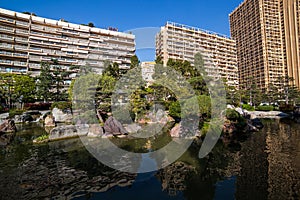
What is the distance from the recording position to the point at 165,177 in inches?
374

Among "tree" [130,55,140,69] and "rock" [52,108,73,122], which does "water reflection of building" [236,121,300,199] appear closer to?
"tree" [130,55,140,69]

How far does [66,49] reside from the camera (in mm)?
51531

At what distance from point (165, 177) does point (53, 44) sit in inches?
2050

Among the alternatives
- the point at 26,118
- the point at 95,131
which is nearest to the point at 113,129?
the point at 95,131

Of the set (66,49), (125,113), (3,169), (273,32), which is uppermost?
(273,32)

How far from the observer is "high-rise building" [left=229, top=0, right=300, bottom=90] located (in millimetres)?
66375

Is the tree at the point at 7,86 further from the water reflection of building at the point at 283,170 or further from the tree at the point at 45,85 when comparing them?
the water reflection of building at the point at 283,170

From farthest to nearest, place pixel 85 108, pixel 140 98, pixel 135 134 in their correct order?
pixel 140 98 → pixel 85 108 → pixel 135 134

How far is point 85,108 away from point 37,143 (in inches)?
259

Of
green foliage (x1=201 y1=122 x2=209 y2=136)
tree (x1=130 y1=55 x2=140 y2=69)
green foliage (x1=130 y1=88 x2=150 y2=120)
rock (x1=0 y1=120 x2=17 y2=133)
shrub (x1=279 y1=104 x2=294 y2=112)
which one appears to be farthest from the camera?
shrub (x1=279 y1=104 x2=294 y2=112)

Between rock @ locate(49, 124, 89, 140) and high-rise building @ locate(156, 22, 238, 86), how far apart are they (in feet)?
154

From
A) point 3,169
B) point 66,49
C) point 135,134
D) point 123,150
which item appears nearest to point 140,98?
point 135,134

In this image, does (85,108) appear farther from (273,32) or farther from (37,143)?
(273,32)

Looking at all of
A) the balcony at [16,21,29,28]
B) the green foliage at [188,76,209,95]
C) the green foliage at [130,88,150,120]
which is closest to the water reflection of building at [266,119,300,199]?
the green foliage at [188,76,209,95]
